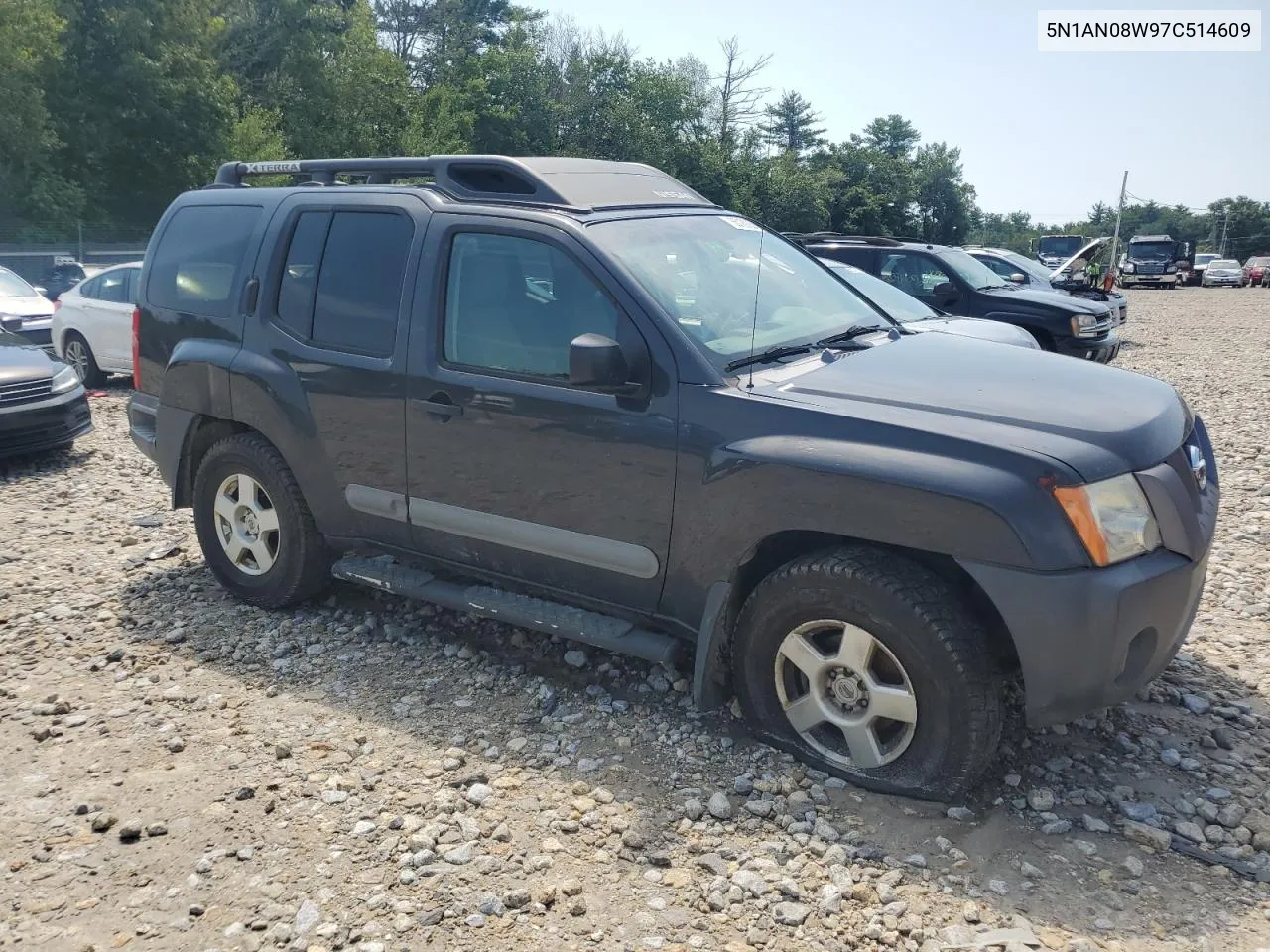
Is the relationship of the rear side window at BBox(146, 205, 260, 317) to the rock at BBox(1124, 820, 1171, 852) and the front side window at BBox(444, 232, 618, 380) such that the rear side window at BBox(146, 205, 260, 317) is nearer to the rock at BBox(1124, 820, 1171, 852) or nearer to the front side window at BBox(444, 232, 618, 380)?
the front side window at BBox(444, 232, 618, 380)

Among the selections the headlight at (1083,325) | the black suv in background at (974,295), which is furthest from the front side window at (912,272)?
the headlight at (1083,325)

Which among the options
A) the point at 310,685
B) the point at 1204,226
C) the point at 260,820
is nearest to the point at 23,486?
the point at 310,685

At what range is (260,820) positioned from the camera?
11.2 feet

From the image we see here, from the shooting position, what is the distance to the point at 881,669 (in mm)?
3412

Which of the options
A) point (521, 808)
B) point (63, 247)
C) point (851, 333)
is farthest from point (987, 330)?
point (63, 247)

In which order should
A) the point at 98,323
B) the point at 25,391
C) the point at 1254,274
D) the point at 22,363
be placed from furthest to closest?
the point at 1254,274, the point at 98,323, the point at 22,363, the point at 25,391

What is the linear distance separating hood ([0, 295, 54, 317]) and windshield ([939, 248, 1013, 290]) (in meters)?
10.9

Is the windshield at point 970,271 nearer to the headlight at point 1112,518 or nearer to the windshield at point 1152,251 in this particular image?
the headlight at point 1112,518

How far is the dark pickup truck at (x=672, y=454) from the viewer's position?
124 inches

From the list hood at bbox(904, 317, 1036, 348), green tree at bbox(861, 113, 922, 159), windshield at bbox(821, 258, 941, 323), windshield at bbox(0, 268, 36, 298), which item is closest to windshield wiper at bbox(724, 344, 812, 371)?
windshield at bbox(821, 258, 941, 323)

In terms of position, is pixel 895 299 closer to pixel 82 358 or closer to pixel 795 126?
pixel 82 358

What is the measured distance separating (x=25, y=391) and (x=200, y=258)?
12.6 feet

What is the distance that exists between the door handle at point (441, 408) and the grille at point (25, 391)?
5346 mm

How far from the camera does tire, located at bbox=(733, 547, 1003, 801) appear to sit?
3211 mm
